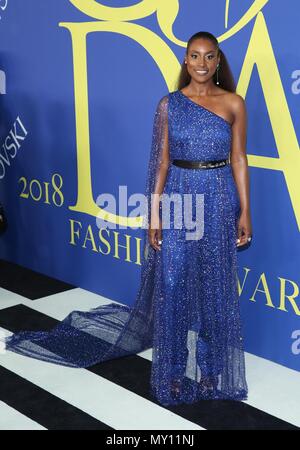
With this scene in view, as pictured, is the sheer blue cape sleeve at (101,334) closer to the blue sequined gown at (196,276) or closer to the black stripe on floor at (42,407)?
the blue sequined gown at (196,276)

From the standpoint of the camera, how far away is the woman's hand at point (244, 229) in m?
2.90

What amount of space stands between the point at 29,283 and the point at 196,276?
1.69 metres

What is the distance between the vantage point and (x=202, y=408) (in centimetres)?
287

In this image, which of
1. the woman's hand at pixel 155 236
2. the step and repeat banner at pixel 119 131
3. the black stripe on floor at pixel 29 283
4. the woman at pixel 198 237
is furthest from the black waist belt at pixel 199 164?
the black stripe on floor at pixel 29 283

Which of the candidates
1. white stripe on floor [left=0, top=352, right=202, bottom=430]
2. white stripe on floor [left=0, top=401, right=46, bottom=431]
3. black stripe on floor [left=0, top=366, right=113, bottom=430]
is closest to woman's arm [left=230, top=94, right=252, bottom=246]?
white stripe on floor [left=0, top=352, right=202, bottom=430]

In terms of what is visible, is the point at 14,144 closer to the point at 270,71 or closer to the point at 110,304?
the point at 110,304

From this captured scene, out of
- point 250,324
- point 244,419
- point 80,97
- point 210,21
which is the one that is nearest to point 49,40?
point 80,97

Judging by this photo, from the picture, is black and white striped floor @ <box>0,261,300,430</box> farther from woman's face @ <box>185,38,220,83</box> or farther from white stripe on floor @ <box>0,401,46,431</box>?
woman's face @ <box>185,38,220,83</box>

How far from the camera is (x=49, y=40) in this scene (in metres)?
4.14

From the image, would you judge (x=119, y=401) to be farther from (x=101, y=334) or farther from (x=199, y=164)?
(x=199, y=164)

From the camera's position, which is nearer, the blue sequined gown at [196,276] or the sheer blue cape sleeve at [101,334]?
the blue sequined gown at [196,276]

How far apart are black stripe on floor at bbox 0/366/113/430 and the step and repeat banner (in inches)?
36.0

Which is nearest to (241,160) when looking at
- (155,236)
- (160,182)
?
(160,182)
